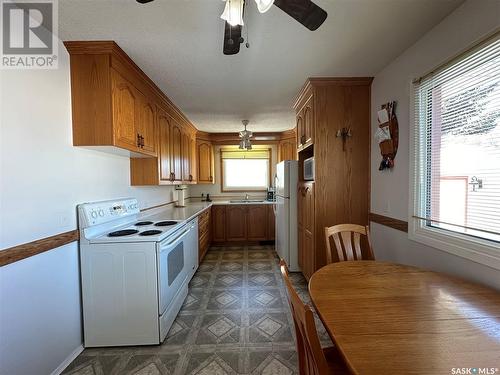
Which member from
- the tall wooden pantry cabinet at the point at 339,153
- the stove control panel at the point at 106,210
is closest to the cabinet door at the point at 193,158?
the stove control panel at the point at 106,210

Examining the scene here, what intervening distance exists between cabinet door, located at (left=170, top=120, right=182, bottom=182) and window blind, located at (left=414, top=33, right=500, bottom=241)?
9.13 feet

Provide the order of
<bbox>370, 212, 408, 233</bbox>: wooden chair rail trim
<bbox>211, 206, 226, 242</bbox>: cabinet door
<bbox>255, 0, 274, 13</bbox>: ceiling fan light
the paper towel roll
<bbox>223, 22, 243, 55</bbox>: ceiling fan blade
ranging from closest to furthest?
1. <bbox>255, 0, 274, 13</bbox>: ceiling fan light
2. <bbox>223, 22, 243, 55</bbox>: ceiling fan blade
3. <bbox>370, 212, 408, 233</bbox>: wooden chair rail trim
4. the paper towel roll
5. <bbox>211, 206, 226, 242</bbox>: cabinet door

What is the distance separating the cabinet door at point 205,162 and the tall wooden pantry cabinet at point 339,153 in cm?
288

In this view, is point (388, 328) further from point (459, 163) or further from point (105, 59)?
point (105, 59)

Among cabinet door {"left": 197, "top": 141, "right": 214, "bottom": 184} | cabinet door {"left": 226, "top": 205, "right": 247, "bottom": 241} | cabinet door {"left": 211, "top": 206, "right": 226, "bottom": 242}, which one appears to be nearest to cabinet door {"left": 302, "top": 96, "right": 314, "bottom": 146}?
cabinet door {"left": 226, "top": 205, "right": 247, "bottom": 241}

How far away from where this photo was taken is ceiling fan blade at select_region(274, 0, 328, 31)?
1.05 m

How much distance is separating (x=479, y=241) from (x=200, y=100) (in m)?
2.92

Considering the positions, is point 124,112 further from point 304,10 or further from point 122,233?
point 304,10

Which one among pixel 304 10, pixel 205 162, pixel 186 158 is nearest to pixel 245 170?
pixel 205 162

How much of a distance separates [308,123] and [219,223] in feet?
9.25

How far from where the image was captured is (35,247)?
1.45m

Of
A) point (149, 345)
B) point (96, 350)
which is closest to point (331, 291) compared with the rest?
point (149, 345)

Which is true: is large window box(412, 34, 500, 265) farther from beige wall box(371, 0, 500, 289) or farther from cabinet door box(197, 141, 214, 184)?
cabinet door box(197, 141, 214, 184)

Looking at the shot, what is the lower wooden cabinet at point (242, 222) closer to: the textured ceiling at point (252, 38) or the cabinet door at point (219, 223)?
the cabinet door at point (219, 223)
